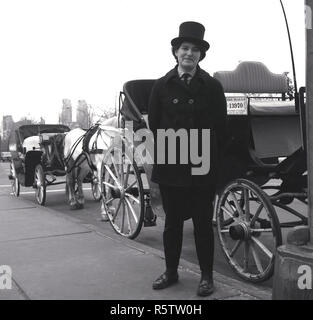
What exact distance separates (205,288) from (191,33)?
204cm

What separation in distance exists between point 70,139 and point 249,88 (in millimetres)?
5571

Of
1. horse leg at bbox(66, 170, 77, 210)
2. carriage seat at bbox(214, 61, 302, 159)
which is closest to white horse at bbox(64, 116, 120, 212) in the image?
horse leg at bbox(66, 170, 77, 210)

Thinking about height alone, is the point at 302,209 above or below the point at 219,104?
below

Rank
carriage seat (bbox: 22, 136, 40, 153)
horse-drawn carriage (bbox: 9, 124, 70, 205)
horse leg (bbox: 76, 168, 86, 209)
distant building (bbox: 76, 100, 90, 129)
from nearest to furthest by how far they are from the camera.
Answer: horse leg (bbox: 76, 168, 86, 209) → horse-drawn carriage (bbox: 9, 124, 70, 205) → carriage seat (bbox: 22, 136, 40, 153) → distant building (bbox: 76, 100, 90, 129)

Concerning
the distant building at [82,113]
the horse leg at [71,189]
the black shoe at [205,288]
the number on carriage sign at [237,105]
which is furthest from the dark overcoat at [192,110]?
the distant building at [82,113]

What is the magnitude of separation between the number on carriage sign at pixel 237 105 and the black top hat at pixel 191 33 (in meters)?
0.68

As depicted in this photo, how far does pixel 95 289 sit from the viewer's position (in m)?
4.01

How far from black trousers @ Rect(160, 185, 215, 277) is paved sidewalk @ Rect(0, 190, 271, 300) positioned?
0.97 ft

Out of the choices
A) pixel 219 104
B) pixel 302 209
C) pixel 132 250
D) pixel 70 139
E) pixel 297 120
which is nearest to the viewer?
pixel 219 104

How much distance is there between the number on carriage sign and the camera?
14.2 feet

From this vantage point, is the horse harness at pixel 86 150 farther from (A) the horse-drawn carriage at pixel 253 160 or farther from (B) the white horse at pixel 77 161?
(A) the horse-drawn carriage at pixel 253 160

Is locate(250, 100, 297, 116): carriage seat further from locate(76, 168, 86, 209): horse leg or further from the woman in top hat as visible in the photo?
locate(76, 168, 86, 209): horse leg
